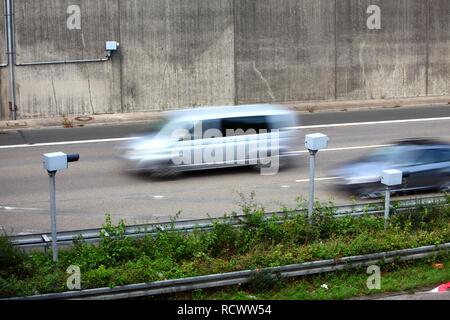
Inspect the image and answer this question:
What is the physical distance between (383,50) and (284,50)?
444cm

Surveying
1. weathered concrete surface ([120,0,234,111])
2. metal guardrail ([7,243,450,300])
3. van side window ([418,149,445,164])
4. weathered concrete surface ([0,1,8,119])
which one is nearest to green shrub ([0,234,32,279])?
metal guardrail ([7,243,450,300])

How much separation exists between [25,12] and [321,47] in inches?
457

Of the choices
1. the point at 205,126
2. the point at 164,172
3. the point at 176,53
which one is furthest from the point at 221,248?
the point at 176,53

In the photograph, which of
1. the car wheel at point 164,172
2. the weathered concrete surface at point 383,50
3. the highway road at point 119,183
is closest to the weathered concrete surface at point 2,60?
the highway road at point 119,183

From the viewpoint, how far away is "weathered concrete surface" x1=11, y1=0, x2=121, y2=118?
2961cm

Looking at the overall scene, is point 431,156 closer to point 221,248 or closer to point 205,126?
point 205,126

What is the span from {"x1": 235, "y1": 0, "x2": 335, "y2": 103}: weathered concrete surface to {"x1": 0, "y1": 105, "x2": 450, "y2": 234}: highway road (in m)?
4.92

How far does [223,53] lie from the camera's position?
31875 millimetres

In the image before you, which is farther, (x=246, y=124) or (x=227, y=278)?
(x=246, y=124)

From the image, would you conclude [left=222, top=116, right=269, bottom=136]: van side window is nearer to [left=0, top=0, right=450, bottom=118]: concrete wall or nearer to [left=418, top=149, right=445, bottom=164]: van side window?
[left=418, top=149, right=445, bottom=164]: van side window

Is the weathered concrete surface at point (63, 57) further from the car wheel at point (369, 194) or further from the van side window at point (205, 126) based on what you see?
the car wheel at point (369, 194)

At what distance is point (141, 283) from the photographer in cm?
1264

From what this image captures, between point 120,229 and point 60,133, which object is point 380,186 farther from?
point 60,133
